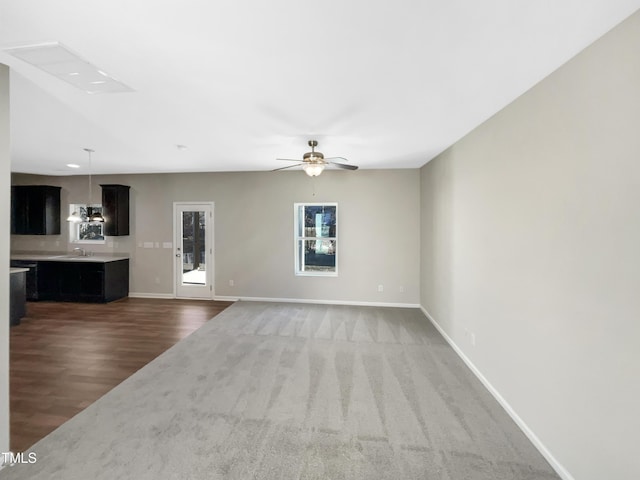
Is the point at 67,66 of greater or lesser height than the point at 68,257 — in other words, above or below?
above

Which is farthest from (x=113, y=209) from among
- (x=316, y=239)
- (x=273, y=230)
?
(x=316, y=239)

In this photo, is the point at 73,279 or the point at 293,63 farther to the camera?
the point at 73,279

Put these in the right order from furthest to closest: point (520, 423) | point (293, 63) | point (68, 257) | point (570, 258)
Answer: point (68, 257) < point (520, 423) < point (293, 63) < point (570, 258)

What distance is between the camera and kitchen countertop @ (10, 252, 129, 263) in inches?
228

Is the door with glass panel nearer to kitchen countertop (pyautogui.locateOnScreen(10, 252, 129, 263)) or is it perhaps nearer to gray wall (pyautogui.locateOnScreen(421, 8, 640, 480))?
kitchen countertop (pyautogui.locateOnScreen(10, 252, 129, 263))

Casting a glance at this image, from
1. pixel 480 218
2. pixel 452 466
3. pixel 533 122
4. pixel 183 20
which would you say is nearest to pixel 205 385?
pixel 452 466

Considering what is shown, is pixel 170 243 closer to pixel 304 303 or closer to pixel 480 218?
pixel 304 303

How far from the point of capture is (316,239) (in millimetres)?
6039

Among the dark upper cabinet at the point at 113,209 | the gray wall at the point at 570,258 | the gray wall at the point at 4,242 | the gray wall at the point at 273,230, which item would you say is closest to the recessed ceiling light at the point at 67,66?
the gray wall at the point at 4,242

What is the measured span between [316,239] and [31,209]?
6117 mm

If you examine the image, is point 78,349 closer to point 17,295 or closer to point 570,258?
point 17,295

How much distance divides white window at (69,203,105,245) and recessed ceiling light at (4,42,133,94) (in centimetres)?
522

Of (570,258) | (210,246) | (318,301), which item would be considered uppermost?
(570,258)

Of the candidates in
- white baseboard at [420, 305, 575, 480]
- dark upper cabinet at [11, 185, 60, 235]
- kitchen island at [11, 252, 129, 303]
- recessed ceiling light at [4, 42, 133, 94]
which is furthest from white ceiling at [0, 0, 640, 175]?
dark upper cabinet at [11, 185, 60, 235]
